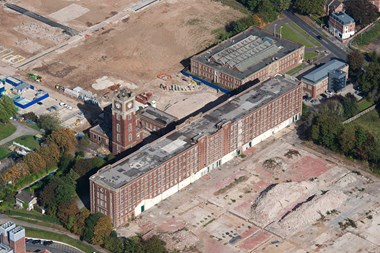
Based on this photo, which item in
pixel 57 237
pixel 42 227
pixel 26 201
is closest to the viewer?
pixel 57 237

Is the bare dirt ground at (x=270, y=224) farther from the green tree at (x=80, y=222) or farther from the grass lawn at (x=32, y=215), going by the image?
the grass lawn at (x=32, y=215)

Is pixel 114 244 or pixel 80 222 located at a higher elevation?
pixel 80 222

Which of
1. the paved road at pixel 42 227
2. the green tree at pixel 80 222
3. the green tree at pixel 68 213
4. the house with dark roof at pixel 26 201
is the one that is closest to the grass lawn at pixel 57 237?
the paved road at pixel 42 227

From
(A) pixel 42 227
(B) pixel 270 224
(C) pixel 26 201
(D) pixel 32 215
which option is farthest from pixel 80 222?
(B) pixel 270 224

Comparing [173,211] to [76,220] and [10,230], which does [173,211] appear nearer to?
[76,220]

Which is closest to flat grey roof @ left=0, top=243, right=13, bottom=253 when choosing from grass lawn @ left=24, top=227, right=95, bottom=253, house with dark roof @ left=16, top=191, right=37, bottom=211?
grass lawn @ left=24, top=227, right=95, bottom=253

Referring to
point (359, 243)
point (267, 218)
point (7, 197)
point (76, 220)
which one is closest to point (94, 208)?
point (76, 220)

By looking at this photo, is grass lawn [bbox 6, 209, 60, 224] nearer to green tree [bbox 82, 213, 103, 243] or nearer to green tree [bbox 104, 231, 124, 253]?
green tree [bbox 82, 213, 103, 243]

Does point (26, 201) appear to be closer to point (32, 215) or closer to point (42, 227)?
point (32, 215)
